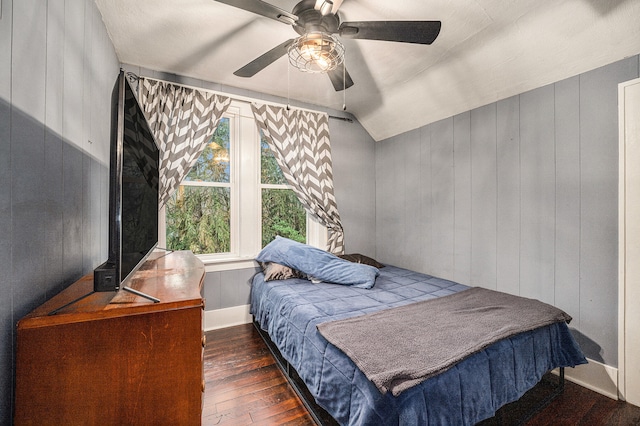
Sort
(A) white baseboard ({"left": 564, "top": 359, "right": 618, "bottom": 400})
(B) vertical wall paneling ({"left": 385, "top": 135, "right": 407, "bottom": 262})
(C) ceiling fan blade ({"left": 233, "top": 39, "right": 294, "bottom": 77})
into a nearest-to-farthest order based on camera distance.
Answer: (C) ceiling fan blade ({"left": 233, "top": 39, "right": 294, "bottom": 77}) < (A) white baseboard ({"left": 564, "top": 359, "right": 618, "bottom": 400}) < (B) vertical wall paneling ({"left": 385, "top": 135, "right": 407, "bottom": 262})

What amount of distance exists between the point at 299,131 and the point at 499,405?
9.37 ft

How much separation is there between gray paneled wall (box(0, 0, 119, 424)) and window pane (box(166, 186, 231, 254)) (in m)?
1.09

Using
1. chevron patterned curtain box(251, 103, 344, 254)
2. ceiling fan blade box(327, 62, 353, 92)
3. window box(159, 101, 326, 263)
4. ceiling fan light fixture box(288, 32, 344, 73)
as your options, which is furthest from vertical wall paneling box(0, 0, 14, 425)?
chevron patterned curtain box(251, 103, 344, 254)

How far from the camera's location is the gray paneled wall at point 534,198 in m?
1.82

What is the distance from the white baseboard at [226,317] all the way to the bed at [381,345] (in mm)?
452

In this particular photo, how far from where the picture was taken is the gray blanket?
1.10 metres

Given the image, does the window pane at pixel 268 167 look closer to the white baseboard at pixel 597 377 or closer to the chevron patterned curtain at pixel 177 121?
the chevron patterned curtain at pixel 177 121

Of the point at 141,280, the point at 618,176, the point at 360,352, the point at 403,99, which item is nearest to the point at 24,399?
the point at 141,280

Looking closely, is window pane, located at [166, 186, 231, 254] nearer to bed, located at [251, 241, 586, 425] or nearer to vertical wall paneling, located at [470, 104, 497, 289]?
bed, located at [251, 241, 586, 425]

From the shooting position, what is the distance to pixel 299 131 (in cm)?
316

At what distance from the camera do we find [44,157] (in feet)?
3.40

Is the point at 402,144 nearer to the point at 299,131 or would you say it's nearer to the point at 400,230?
the point at 400,230

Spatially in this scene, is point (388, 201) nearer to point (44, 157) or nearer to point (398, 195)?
point (398, 195)

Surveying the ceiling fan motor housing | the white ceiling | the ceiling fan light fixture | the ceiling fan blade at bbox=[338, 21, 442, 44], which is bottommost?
the ceiling fan light fixture
